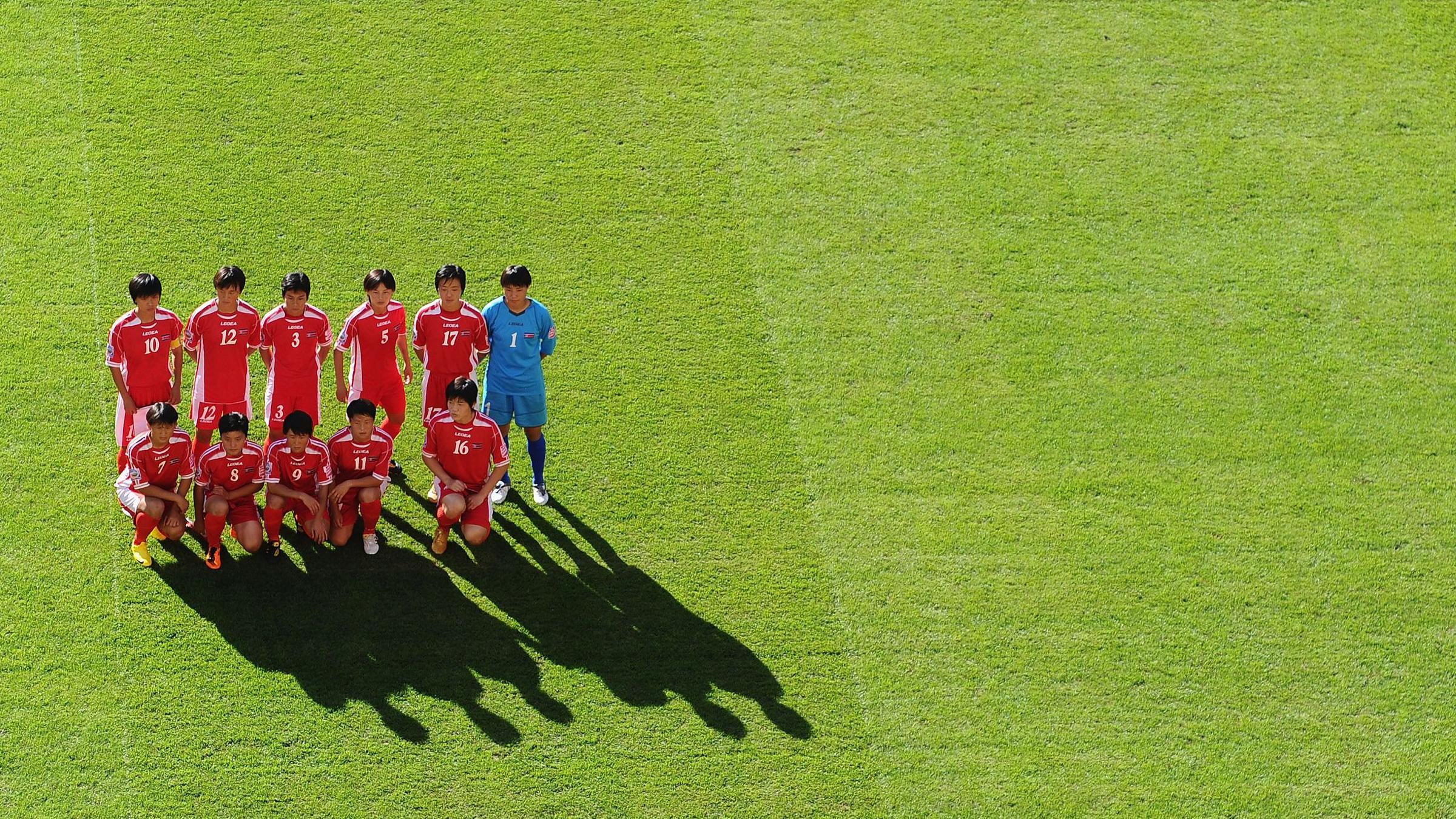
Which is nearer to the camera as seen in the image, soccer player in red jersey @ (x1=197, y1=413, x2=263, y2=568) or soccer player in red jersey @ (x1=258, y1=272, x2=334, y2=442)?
soccer player in red jersey @ (x1=197, y1=413, x2=263, y2=568)

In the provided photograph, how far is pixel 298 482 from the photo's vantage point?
24.7ft

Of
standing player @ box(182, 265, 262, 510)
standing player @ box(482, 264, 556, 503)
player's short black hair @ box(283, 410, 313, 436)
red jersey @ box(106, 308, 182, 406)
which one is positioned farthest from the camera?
standing player @ box(482, 264, 556, 503)

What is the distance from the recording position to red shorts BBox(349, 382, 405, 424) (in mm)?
7961

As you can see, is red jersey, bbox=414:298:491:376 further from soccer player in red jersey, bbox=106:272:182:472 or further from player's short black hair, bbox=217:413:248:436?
soccer player in red jersey, bbox=106:272:182:472

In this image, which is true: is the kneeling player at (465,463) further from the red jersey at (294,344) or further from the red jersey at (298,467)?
the red jersey at (294,344)

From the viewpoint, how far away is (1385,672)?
24.8 feet

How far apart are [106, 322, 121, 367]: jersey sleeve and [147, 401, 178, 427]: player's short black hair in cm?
52

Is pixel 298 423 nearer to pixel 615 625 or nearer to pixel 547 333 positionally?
pixel 547 333

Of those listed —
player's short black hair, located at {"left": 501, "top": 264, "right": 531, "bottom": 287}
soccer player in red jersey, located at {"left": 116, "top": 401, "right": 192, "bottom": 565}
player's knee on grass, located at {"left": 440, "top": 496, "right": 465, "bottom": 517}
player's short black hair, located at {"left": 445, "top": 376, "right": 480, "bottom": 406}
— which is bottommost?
player's knee on grass, located at {"left": 440, "top": 496, "right": 465, "bottom": 517}

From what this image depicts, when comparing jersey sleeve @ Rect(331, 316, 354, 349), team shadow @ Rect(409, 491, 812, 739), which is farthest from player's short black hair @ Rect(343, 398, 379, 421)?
team shadow @ Rect(409, 491, 812, 739)

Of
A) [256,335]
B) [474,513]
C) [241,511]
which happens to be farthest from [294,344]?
[474,513]

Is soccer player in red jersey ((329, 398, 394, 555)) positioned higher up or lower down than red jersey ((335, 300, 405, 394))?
lower down

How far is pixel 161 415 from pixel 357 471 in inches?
41.7

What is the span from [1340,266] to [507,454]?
6198 millimetres
